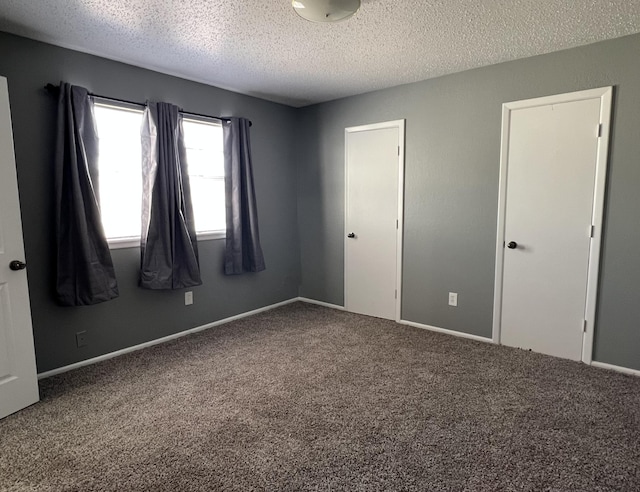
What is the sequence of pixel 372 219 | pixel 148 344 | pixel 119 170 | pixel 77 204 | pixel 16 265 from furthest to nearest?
pixel 372 219
pixel 148 344
pixel 119 170
pixel 77 204
pixel 16 265

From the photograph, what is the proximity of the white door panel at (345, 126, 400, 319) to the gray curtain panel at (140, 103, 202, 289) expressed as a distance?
5.69 ft

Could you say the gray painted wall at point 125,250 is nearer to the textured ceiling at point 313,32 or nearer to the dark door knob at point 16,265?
the textured ceiling at point 313,32

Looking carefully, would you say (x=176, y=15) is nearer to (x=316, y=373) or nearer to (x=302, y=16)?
(x=302, y=16)

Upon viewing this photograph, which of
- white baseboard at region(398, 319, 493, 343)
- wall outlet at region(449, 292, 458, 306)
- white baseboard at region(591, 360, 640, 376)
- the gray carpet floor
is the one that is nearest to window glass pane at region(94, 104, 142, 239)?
the gray carpet floor

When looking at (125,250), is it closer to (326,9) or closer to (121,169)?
(121,169)

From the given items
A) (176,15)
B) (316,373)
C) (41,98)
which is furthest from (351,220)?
(41,98)

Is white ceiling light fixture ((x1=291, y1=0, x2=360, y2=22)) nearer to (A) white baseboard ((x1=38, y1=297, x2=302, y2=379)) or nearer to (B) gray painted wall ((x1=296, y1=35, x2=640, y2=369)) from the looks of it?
(B) gray painted wall ((x1=296, y1=35, x2=640, y2=369))

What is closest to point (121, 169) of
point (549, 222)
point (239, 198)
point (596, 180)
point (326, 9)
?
point (239, 198)

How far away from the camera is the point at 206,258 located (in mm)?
3762

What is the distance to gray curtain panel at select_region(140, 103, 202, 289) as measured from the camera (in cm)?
315

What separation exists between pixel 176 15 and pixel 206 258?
214 cm

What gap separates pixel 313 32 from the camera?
251cm

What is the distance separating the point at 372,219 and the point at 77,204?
267 centimetres

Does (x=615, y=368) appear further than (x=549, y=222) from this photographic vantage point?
No
